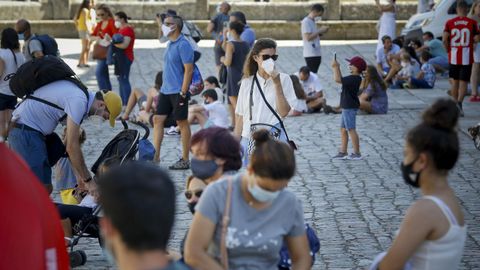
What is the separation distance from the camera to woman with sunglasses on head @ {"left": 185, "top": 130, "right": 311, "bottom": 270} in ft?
15.4

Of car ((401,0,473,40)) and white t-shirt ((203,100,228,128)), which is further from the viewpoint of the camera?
car ((401,0,473,40))

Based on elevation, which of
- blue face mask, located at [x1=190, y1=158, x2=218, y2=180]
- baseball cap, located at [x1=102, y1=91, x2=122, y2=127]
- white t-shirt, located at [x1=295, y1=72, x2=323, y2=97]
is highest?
blue face mask, located at [x1=190, y1=158, x2=218, y2=180]

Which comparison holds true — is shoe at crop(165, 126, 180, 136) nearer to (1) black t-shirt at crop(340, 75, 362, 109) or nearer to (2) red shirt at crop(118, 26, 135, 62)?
(2) red shirt at crop(118, 26, 135, 62)

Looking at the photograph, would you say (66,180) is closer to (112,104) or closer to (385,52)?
(112,104)

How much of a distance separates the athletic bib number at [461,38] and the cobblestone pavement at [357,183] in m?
1.04

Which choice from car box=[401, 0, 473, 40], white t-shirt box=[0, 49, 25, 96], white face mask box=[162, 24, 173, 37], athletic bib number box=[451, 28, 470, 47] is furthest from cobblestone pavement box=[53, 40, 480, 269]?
car box=[401, 0, 473, 40]

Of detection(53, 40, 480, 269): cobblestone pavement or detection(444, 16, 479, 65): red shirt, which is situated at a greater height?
Answer: detection(444, 16, 479, 65): red shirt

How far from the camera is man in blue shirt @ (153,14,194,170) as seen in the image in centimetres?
1252

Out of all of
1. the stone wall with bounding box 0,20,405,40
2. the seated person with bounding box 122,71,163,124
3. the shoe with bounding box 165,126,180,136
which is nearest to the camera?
the shoe with bounding box 165,126,180,136

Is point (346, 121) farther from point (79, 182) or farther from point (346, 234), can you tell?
point (79, 182)

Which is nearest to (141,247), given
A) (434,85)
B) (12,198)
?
(12,198)

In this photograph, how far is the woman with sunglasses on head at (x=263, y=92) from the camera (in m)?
9.31

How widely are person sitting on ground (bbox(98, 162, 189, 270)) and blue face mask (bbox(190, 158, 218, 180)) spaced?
7.20 ft

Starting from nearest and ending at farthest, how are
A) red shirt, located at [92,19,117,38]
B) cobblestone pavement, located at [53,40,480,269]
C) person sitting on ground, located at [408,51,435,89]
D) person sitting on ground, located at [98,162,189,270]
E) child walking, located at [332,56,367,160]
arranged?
person sitting on ground, located at [98,162,189,270], cobblestone pavement, located at [53,40,480,269], child walking, located at [332,56,367,160], red shirt, located at [92,19,117,38], person sitting on ground, located at [408,51,435,89]
